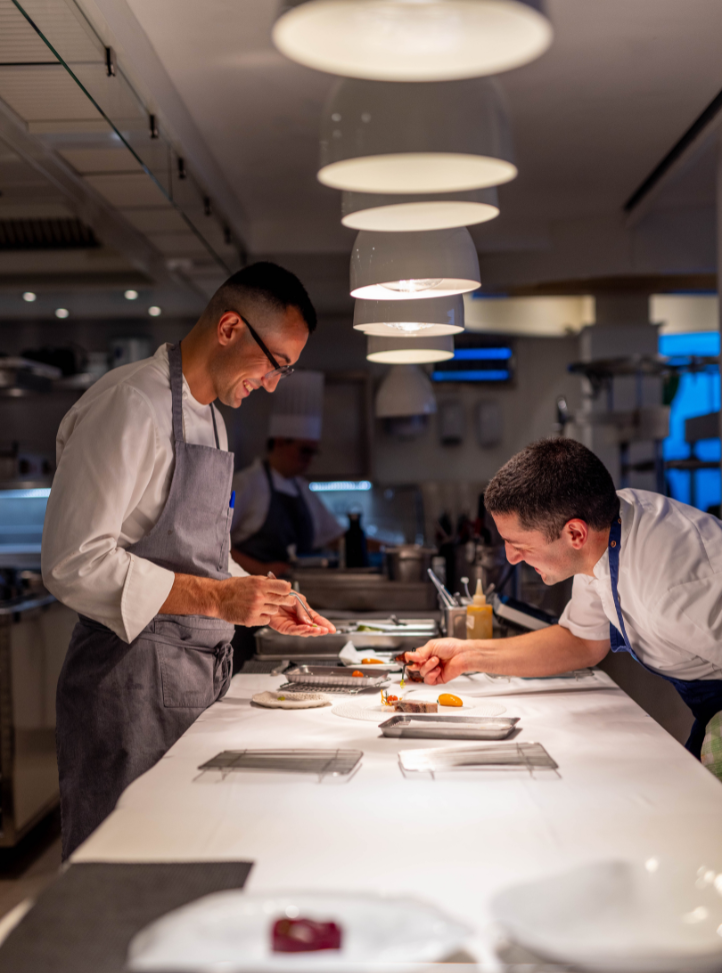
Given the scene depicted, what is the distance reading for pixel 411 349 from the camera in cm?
263

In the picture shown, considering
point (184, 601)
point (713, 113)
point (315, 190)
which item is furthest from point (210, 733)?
point (315, 190)

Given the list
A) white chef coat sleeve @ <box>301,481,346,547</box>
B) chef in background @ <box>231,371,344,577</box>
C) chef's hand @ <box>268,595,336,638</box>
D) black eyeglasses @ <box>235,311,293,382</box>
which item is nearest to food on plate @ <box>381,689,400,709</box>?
chef's hand @ <box>268,595,336,638</box>

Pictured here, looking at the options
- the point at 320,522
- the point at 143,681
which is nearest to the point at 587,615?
the point at 143,681

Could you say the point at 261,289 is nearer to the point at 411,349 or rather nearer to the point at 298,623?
the point at 411,349

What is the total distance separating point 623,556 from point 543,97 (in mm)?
2457

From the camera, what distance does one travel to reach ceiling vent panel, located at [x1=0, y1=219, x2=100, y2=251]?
4.95 metres

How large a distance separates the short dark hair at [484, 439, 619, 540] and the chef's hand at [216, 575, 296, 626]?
1.68 ft

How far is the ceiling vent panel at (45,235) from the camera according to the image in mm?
4953

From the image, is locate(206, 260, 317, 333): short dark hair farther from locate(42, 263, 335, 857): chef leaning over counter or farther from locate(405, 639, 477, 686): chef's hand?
locate(405, 639, 477, 686): chef's hand

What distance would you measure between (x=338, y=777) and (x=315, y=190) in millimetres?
4015

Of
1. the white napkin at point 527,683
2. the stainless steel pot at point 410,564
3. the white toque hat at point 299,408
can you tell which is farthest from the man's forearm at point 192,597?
the white toque hat at point 299,408

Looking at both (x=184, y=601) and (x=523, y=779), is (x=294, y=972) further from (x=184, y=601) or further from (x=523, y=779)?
(x=184, y=601)

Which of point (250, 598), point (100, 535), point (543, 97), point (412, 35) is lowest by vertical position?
point (250, 598)

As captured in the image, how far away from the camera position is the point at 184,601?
1.88 metres
